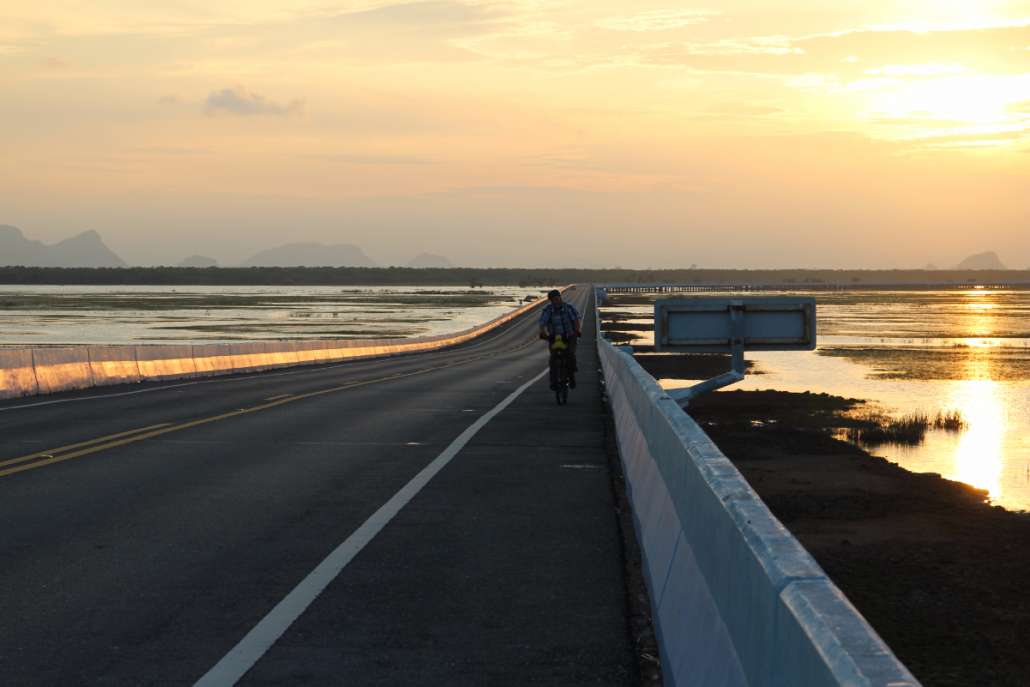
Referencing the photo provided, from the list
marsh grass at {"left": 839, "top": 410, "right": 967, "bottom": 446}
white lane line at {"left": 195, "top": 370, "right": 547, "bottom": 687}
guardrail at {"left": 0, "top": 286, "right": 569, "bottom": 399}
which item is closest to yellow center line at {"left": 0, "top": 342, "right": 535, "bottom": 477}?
white lane line at {"left": 195, "top": 370, "right": 547, "bottom": 687}

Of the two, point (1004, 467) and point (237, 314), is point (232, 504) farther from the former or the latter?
point (237, 314)

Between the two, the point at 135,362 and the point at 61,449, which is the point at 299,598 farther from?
the point at 135,362

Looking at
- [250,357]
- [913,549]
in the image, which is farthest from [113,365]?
[913,549]

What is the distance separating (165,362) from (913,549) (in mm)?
21674

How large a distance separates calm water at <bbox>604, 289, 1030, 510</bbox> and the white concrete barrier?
11775 millimetres

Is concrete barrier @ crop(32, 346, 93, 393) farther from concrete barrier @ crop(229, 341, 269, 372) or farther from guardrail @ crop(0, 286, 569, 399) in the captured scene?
concrete barrier @ crop(229, 341, 269, 372)

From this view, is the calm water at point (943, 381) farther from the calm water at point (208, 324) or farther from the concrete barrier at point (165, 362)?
the calm water at point (208, 324)

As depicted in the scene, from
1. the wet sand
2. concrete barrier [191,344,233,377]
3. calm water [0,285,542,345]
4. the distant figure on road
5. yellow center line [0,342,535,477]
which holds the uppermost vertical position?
the distant figure on road

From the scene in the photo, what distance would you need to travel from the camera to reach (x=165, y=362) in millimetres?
31594

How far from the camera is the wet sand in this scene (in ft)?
30.9

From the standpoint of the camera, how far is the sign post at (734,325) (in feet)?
66.3

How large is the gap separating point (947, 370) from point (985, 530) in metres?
36.8

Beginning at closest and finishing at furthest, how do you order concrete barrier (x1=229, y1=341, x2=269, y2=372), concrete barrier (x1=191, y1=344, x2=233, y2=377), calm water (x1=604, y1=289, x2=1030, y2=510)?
1. calm water (x1=604, y1=289, x2=1030, y2=510)
2. concrete barrier (x1=191, y1=344, x2=233, y2=377)
3. concrete barrier (x1=229, y1=341, x2=269, y2=372)

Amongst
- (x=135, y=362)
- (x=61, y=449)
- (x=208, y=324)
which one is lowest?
(x=208, y=324)
